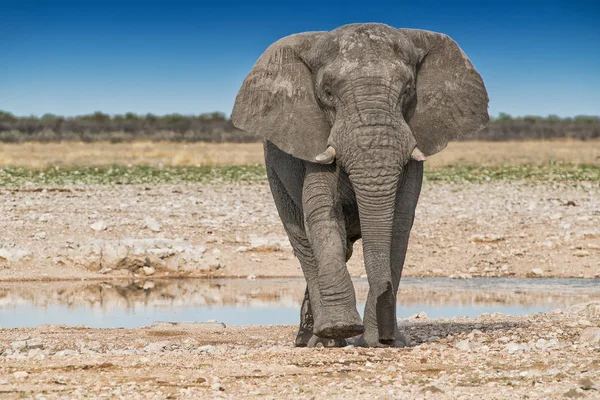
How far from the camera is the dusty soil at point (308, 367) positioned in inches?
280

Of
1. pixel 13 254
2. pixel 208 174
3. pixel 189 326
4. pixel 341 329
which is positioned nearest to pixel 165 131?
pixel 208 174

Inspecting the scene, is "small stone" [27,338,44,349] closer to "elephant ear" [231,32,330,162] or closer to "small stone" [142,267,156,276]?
"elephant ear" [231,32,330,162]

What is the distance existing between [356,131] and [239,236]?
1037 cm

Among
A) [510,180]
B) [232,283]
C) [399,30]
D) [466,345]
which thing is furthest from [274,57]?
[510,180]

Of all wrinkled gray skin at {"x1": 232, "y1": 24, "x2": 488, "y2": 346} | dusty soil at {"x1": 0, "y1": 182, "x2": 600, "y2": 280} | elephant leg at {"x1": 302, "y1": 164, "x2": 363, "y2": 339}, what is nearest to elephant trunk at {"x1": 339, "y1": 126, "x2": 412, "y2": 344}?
wrinkled gray skin at {"x1": 232, "y1": 24, "x2": 488, "y2": 346}

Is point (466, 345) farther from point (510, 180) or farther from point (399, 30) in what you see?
point (510, 180)

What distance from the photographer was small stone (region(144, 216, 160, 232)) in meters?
19.4

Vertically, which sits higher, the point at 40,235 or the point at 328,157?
the point at 328,157

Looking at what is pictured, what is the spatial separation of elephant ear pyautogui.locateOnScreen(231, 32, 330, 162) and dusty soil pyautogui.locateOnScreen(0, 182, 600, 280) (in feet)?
23.8

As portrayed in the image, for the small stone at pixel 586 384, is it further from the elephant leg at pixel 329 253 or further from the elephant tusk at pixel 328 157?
the elephant tusk at pixel 328 157

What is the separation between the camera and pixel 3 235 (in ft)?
60.6

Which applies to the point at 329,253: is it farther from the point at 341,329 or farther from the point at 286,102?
the point at 286,102

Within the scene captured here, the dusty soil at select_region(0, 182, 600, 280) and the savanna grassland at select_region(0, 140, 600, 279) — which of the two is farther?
the savanna grassland at select_region(0, 140, 600, 279)

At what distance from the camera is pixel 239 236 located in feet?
62.0
